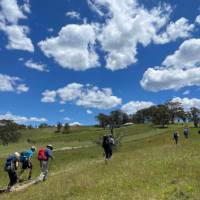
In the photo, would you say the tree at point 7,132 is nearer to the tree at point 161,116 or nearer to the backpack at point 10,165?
the tree at point 161,116

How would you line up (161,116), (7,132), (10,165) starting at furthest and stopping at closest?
(161,116)
(7,132)
(10,165)

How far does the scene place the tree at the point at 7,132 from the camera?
108m

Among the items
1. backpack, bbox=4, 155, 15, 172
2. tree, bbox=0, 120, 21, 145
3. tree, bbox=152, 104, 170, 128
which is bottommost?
backpack, bbox=4, 155, 15, 172

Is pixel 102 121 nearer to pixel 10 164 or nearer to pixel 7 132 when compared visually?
pixel 7 132

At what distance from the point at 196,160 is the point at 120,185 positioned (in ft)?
22.6

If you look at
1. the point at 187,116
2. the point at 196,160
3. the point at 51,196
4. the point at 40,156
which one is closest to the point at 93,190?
the point at 51,196

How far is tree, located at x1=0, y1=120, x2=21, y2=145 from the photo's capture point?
108 metres

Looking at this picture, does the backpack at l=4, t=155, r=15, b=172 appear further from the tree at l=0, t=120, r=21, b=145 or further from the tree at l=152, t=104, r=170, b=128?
the tree at l=152, t=104, r=170, b=128

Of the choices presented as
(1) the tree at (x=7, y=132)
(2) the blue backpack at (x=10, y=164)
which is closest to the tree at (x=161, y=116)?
(1) the tree at (x=7, y=132)

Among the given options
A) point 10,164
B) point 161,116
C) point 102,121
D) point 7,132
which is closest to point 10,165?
point 10,164

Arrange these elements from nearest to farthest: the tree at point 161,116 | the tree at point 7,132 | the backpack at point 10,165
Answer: the backpack at point 10,165 < the tree at point 7,132 < the tree at point 161,116

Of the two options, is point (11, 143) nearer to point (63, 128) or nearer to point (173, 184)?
point (63, 128)

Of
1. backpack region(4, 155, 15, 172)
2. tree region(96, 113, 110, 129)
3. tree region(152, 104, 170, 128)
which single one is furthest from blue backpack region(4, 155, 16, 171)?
tree region(96, 113, 110, 129)

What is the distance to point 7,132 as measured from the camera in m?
110
